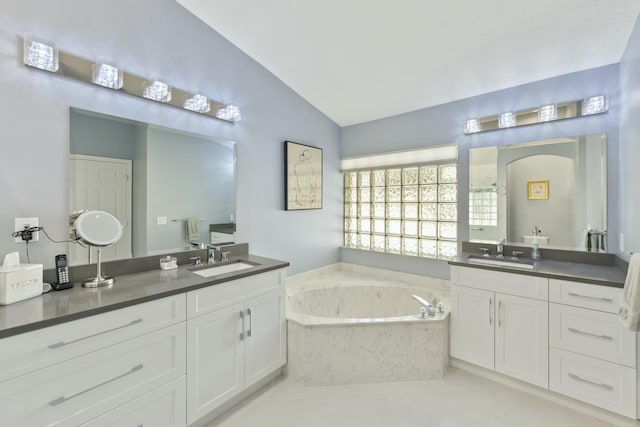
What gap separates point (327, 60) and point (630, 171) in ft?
7.54

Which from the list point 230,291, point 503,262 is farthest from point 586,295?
point 230,291

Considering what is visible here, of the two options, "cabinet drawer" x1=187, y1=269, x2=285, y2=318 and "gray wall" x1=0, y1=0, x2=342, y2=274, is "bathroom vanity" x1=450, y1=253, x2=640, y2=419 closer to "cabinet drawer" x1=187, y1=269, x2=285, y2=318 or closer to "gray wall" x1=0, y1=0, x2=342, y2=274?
"cabinet drawer" x1=187, y1=269, x2=285, y2=318

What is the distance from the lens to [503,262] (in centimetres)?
233

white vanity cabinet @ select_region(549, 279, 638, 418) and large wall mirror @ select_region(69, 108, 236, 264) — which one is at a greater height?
large wall mirror @ select_region(69, 108, 236, 264)

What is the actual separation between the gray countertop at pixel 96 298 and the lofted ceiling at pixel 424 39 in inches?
71.6

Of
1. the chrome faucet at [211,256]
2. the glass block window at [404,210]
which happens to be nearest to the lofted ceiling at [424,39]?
the glass block window at [404,210]

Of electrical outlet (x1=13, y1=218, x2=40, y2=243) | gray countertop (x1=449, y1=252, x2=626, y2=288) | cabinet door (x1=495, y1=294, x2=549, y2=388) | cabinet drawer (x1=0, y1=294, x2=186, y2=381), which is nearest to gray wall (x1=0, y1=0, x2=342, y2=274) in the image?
electrical outlet (x1=13, y1=218, x2=40, y2=243)

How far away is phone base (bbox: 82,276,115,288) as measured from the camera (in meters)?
1.58

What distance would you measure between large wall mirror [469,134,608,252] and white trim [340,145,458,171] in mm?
235

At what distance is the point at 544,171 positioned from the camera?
241 centimetres

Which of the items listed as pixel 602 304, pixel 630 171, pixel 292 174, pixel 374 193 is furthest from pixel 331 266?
pixel 630 171

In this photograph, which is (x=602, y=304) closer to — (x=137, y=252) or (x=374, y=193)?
(x=374, y=193)

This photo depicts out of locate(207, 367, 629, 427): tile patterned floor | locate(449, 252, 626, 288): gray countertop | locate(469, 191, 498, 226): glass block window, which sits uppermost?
locate(469, 191, 498, 226): glass block window

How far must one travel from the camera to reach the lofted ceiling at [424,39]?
1.81 metres
